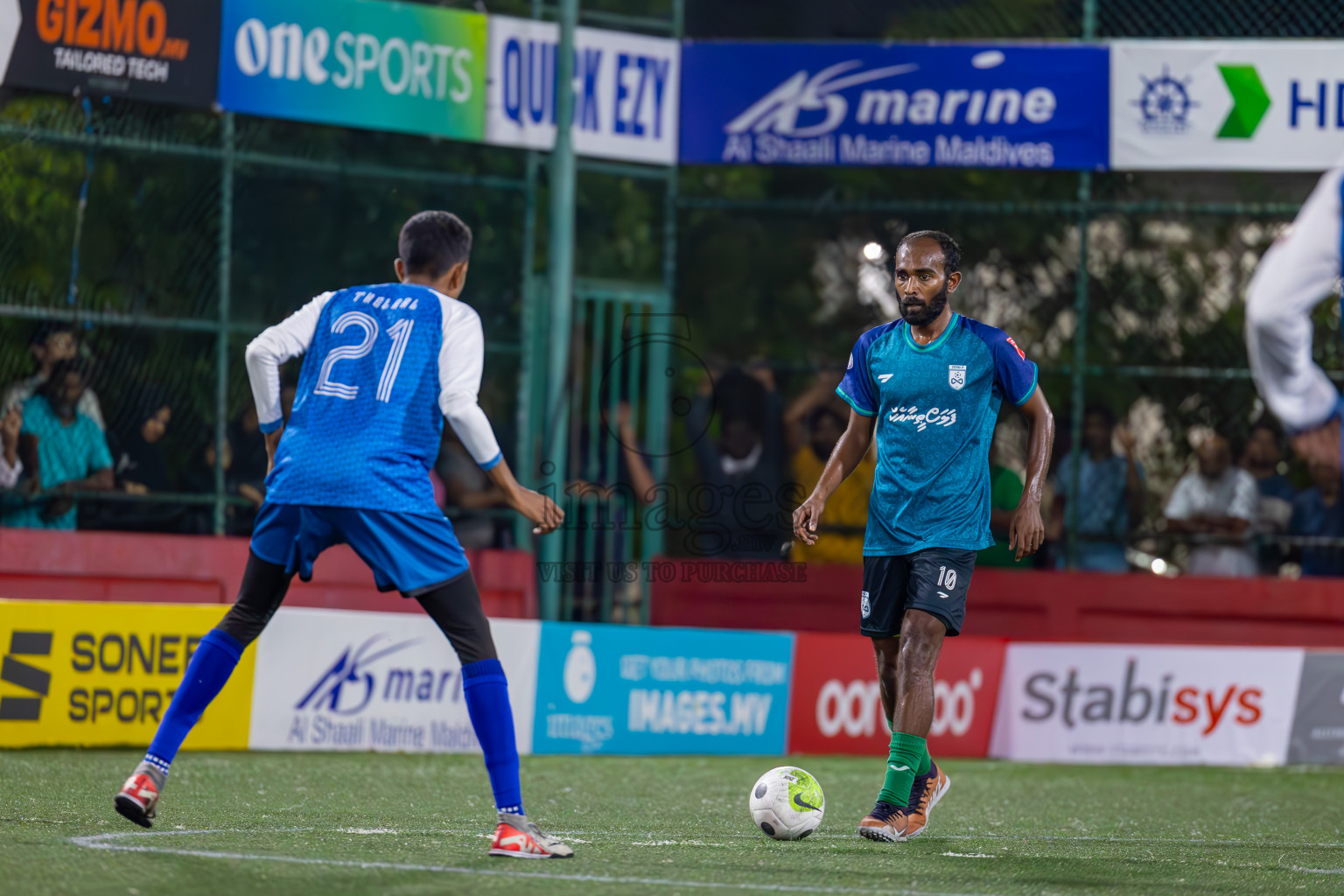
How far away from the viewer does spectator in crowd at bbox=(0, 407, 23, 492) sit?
11359 millimetres

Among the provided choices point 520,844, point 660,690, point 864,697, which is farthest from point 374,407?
point 864,697

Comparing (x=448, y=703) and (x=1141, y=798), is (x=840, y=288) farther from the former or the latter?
(x=1141, y=798)

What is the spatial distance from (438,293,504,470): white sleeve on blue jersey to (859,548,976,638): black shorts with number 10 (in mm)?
1888

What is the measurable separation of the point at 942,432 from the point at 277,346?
254cm

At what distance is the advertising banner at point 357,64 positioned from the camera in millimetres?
12570

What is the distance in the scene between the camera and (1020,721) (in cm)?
1266

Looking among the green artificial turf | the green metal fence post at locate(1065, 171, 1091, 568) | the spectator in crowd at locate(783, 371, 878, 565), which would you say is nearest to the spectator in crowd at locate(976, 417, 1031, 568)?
the green metal fence post at locate(1065, 171, 1091, 568)

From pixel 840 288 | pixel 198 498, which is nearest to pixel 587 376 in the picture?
pixel 840 288

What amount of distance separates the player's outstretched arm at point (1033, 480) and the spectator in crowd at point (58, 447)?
22.7 feet

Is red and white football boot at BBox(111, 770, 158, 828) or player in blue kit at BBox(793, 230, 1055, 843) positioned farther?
player in blue kit at BBox(793, 230, 1055, 843)

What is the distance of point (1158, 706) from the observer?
12500mm

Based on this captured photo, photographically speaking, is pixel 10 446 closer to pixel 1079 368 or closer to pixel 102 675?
pixel 102 675

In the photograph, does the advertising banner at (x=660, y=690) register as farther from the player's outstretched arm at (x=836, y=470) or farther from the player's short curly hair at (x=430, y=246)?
the player's short curly hair at (x=430, y=246)

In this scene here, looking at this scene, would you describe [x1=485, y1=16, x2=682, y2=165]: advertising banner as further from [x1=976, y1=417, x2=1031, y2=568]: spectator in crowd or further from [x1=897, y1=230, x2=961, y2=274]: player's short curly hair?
[x1=897, y1=230, x2=961, y2=274]: player's short curly hair
